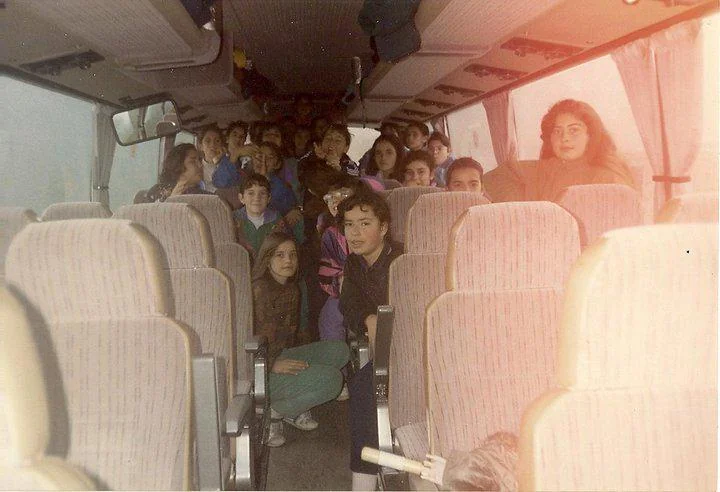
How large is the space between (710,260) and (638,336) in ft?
0.53

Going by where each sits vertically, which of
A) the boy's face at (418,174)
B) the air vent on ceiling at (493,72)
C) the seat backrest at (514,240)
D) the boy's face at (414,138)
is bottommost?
the seat backrest at (514,240)

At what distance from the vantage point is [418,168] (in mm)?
4238

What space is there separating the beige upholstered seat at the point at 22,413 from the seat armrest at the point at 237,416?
1052mm

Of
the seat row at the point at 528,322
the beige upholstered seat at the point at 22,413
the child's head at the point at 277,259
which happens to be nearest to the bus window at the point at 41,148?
the beige upholstered seat at the point at 22,413

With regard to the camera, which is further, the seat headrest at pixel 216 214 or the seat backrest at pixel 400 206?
the seat backrest at pixel 400 206

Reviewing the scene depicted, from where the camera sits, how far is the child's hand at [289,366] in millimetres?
2803

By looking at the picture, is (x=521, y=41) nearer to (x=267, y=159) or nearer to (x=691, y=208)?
(x=267, y=159)

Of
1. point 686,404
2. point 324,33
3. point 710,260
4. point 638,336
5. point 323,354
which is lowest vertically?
point 323,354

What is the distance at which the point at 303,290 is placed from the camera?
134 inches

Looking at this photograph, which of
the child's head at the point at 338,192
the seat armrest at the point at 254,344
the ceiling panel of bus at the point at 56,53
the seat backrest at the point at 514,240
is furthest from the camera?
the child's head at the point at 338,192

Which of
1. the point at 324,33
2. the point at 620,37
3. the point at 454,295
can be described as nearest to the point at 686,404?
the point at 454,295

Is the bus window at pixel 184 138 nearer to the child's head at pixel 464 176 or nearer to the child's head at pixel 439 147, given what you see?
the child's head at pixel 464 176

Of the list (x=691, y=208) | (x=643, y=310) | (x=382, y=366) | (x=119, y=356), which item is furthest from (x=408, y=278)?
(x=643, y=310)

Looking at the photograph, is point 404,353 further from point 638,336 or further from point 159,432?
point 638,336
